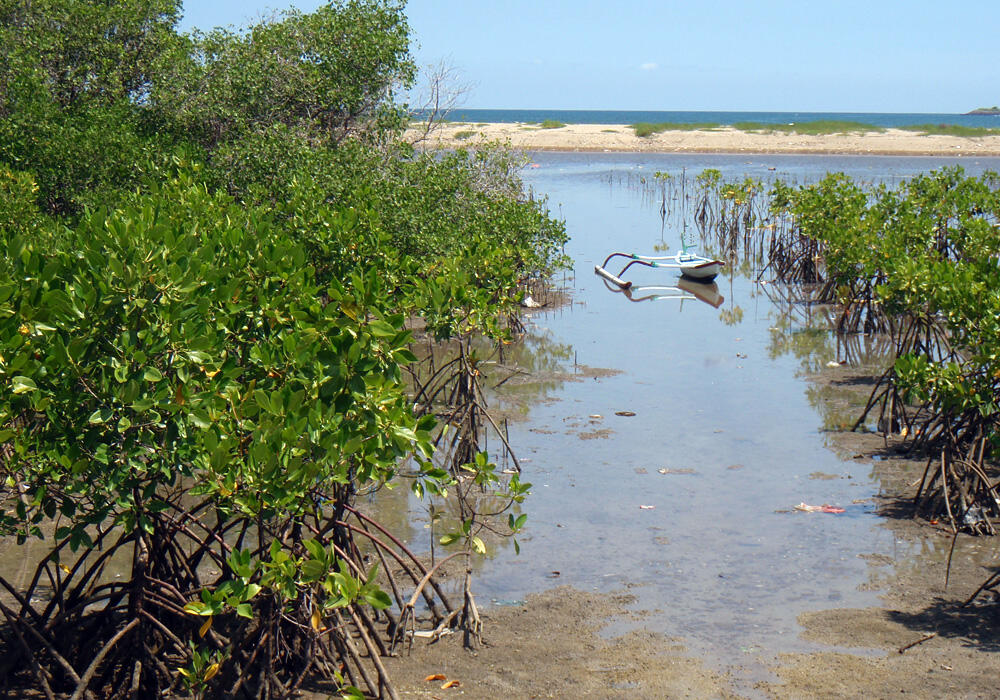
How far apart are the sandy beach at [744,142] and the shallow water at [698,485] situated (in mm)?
49294

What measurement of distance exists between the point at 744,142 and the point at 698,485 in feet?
222

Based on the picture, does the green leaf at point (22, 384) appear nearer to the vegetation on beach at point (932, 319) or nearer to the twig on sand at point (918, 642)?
the twig on sand at point (918, 642)

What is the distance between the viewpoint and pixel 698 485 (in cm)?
967

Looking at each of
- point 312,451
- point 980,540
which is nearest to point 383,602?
point 312,451

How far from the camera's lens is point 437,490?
5.34 m

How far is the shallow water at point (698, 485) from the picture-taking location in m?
7.33

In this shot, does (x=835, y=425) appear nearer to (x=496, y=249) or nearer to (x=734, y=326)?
(x=496, y=249)

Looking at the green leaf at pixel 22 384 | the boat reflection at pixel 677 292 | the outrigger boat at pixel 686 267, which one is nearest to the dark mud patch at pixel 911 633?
the green leaf at pixel 22 384

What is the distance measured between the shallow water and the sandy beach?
→ 49.3 meters

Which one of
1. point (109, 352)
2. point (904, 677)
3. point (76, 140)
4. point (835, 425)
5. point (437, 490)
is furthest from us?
point (76, 140)

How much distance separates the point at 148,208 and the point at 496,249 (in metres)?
7.18

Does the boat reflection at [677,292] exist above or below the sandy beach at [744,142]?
below

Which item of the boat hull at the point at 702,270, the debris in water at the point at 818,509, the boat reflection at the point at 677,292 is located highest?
the boat hull at the point at 702,270

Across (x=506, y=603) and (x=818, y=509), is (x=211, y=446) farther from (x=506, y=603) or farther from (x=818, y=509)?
(x=818, y=509)
